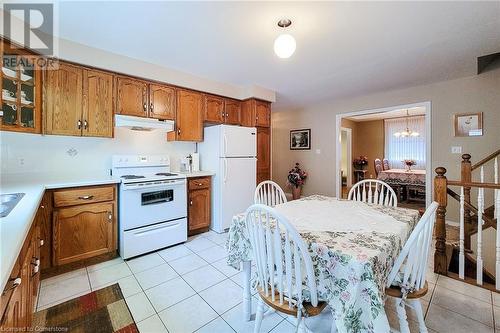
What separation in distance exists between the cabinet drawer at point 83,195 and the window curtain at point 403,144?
779cm

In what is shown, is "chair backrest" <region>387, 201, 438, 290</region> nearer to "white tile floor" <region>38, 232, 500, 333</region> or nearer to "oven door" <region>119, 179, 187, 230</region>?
"white tile floor" <region>38, 232, 500, 333</region>

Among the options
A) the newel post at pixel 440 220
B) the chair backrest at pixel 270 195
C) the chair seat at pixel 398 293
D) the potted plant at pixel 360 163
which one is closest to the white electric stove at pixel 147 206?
the chair backrest at pixel 270 195

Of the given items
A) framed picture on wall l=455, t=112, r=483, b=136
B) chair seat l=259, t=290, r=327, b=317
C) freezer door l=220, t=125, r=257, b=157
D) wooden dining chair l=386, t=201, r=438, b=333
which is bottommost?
chair seat l=259, t=290, r=327, b=317

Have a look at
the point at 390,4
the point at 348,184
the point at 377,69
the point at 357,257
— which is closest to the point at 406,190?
the point at 348,184

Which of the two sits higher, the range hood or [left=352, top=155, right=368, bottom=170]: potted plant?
the range hood

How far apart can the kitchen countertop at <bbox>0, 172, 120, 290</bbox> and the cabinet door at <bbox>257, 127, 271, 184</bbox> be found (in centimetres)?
228

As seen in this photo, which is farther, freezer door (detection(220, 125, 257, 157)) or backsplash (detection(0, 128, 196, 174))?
freezer door (detection(220, 125, 257, 157))

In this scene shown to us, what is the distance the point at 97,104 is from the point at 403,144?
7921mm

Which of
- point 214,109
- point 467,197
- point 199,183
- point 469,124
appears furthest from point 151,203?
point 469,124

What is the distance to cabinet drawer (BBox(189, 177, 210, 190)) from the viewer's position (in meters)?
3.12

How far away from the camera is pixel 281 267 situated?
43.4 inches

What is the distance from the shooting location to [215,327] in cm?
152

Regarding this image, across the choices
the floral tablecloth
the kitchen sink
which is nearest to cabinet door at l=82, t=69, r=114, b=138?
the kitchen sink

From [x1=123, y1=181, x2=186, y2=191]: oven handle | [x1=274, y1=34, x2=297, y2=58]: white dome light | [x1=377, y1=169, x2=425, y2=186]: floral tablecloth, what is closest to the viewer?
[x1=274, y1=34, x2=297, y2=58]: white dome light
